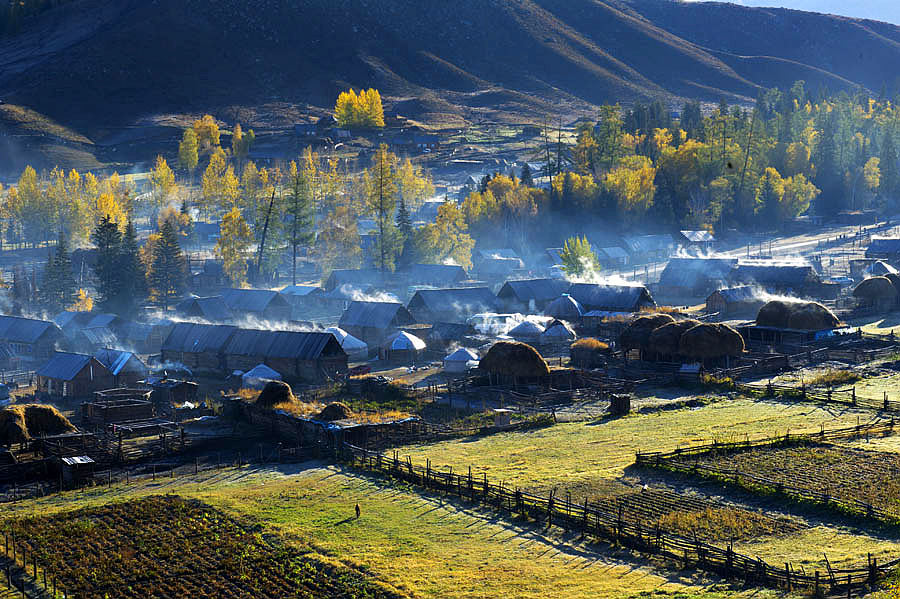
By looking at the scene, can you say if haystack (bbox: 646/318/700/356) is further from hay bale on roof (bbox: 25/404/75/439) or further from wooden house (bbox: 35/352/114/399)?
hay bale on roof (bbox: 25/404/75/439)

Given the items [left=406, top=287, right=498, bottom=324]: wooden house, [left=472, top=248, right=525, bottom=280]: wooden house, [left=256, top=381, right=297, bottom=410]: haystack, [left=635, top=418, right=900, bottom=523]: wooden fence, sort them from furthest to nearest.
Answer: [left=472, top=248, right=525, bottom=280]: wooden house → [left=406, top=287, right=498, bottom=324]: wooden house → [left=256, top=381, right=297, bottom=410]: haystack → [left=635, top=418, right=900, bottom=523]: wooden fence

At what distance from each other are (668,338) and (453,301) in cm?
2622

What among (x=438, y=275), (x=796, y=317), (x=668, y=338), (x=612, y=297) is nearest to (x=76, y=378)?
(x=668, y=338)

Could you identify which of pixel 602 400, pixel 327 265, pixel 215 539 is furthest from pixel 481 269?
pixel 215 539

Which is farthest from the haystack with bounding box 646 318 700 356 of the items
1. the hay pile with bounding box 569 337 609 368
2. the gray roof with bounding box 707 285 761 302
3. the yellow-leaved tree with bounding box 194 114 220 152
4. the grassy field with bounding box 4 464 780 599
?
the yellow-leaved tree with bounding box 194 114 220 152

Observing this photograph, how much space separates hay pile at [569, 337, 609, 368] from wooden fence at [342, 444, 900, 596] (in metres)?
24.3

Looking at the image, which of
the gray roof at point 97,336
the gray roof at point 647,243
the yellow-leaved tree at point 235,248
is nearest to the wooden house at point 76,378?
the gray roof at point 97,336

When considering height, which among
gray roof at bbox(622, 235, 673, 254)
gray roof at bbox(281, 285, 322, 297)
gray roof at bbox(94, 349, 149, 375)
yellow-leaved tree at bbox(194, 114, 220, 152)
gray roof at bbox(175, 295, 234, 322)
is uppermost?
yellow-leaved tree at bbox(194, 114, 220, 152)

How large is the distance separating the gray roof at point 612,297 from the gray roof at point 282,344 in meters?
27.4

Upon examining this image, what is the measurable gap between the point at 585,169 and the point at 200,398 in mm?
94579

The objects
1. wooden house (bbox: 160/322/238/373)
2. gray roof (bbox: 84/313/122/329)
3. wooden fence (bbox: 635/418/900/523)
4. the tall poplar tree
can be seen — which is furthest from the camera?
the tall poplar tree

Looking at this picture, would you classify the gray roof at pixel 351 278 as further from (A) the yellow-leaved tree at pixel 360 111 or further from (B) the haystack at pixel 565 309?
(A) the yellow-leaved tree at pixel 360 111

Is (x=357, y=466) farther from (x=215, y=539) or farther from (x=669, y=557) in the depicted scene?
(x=669, y=557)

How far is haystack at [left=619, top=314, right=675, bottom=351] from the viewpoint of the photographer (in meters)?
67.9
